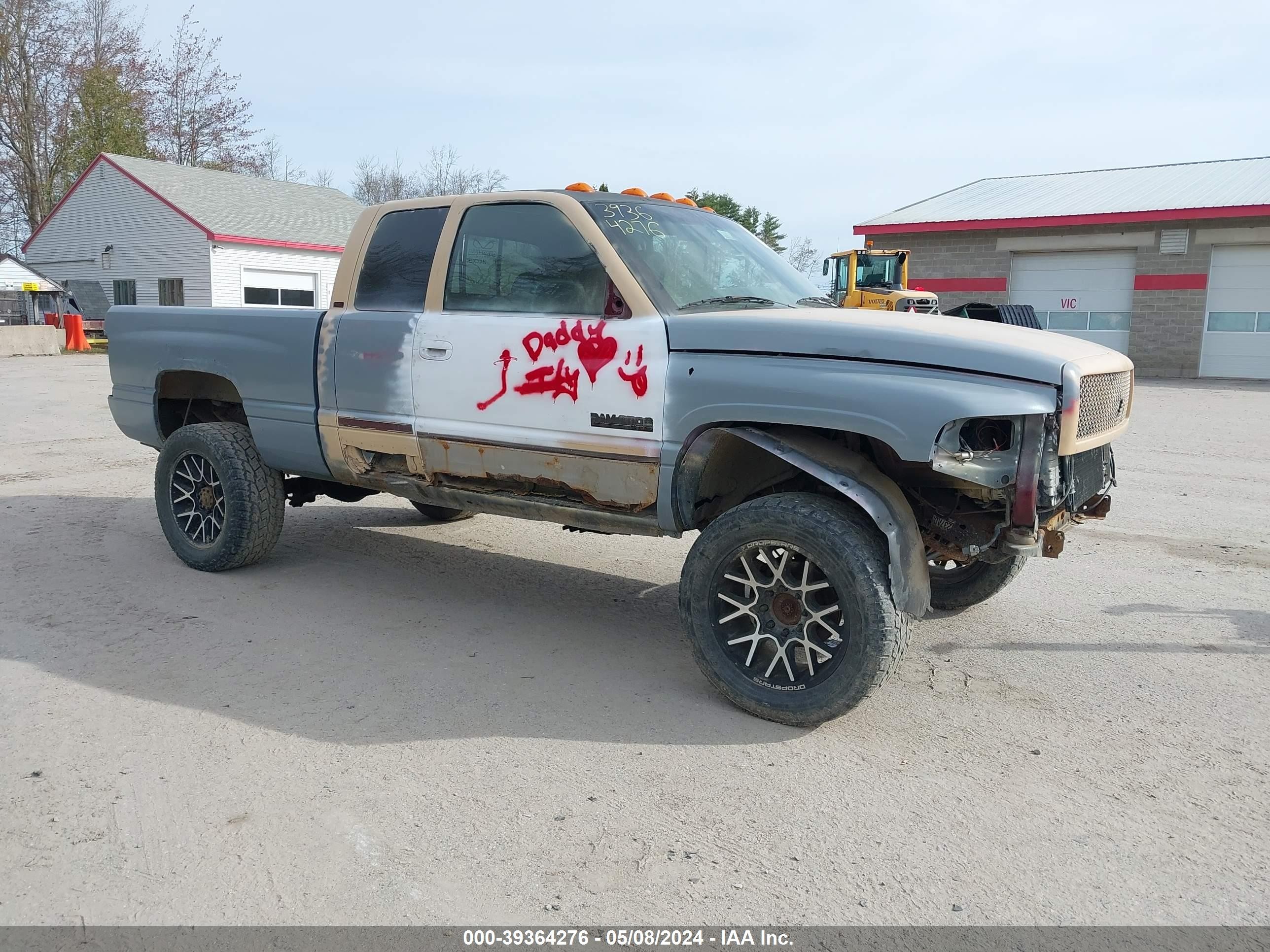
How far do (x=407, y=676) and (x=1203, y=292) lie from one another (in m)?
26.0

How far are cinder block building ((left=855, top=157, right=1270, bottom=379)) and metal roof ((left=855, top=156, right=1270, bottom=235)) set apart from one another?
56 mm

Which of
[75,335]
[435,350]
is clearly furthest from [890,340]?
[75,335]

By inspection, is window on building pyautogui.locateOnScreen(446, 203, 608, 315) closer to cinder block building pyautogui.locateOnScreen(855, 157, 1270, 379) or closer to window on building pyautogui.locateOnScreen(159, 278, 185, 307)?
cinder block building pyautogui.locateOnScreen(855, 157, 1270, 379)

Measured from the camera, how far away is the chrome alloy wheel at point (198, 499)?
5766 mm

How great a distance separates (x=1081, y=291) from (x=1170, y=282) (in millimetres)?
2163

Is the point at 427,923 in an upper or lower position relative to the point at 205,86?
lower

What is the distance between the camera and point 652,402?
13.7ft

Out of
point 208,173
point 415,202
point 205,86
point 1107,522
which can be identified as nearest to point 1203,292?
point 1107,522

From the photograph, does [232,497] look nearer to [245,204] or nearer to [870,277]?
[870,277]

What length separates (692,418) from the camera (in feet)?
13.3

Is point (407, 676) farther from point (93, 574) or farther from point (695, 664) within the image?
point (93, 574)

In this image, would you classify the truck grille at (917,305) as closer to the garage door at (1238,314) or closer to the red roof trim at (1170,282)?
the red roof trim at (1170,282)

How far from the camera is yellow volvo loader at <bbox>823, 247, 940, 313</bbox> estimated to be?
69.6 ft

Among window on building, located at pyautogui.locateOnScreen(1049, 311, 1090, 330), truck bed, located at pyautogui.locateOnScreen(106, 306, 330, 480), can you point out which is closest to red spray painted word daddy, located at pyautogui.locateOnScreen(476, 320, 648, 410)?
truck bed, located at pyautogui.locateOnScreen(106, 306, 330, 480)
